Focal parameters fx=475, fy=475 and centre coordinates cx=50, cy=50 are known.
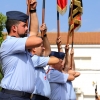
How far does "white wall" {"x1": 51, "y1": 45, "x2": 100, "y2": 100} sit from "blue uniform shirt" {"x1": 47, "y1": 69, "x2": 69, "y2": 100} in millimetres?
29773

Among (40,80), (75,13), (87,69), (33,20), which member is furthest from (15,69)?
(87,69)

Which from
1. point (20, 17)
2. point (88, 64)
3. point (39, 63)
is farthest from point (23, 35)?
point (88, 64)

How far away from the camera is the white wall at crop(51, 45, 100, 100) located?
125ft

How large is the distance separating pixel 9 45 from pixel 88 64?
34.8 metres

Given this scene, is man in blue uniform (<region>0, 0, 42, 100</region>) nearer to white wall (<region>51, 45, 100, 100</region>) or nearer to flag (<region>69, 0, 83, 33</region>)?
flag (<region>69, 0, 83, 33</region>)

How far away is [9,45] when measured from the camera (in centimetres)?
532

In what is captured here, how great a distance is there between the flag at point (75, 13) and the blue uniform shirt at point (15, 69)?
3040 millimetres

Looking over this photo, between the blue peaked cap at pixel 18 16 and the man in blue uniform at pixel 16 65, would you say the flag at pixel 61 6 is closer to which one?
the blue peaked cap at pixel 18 16

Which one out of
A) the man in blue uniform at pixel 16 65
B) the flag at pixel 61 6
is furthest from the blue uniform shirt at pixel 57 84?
the man in blue uniform at pixel 16 65

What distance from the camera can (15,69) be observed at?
17.6ft

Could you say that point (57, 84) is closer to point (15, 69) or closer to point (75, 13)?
point (75, 13)

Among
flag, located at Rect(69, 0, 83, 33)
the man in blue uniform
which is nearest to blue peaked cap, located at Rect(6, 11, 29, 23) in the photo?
the man in blue uniform

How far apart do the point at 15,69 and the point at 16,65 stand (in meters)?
0.05

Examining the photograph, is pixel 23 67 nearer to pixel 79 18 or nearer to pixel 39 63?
pixel 39 63
